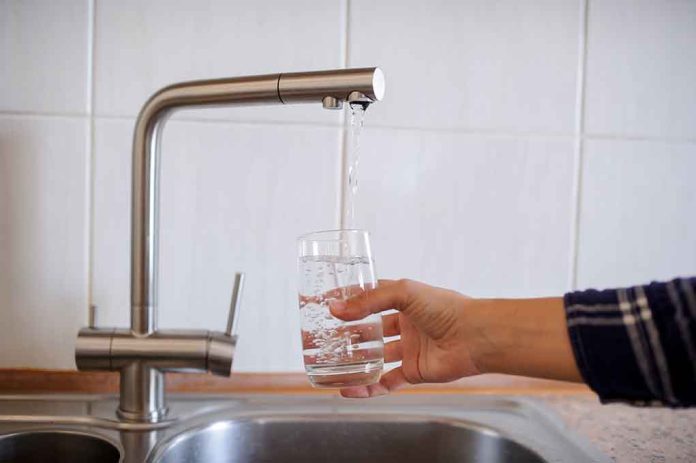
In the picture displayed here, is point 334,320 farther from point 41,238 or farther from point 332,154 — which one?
point 41,238

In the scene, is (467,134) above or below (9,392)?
above

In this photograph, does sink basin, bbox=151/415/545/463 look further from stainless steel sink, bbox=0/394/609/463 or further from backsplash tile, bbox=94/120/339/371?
backsplash tile, bbox=94/120/339/371

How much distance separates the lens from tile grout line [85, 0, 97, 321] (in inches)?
35.9

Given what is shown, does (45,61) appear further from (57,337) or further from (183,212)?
(57,337)

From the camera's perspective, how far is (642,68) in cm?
100

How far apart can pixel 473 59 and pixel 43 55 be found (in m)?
0.58

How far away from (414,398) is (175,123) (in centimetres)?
49

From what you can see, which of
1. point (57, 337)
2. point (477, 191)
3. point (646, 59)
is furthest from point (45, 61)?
point (646, 59)

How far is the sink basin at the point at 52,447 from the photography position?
0.78 m

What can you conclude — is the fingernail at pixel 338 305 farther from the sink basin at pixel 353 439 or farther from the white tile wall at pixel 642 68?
the white tile wall at pixel 642 68

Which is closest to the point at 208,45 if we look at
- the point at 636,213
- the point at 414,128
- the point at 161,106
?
the point at 161,106

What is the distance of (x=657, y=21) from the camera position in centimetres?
99

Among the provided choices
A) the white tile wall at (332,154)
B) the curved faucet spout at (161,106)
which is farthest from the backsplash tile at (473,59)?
the curved faucet spout at (161,106)

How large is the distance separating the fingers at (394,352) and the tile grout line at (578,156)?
0.34 meters
